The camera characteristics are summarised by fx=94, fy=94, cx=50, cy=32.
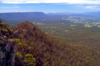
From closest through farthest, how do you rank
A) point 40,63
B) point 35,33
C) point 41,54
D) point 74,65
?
point 40,63, point 41,54, point 74,65, point 35,33

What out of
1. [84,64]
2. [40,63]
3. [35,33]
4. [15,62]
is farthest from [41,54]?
[84,64]

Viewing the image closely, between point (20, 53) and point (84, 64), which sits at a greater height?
point (20, 53)

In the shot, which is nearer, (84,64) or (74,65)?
Answer: (74,65)

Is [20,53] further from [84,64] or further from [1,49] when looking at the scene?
[84,64]

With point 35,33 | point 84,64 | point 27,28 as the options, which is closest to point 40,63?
point 35,33

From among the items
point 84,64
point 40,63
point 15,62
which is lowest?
point 84,64

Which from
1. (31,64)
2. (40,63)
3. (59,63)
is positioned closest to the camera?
(31,64)

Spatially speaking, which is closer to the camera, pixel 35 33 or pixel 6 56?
pixel 6 56

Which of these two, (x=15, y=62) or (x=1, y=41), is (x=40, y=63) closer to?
(x=15, y=62)

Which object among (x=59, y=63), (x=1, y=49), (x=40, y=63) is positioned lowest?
(x=59, y=63)
